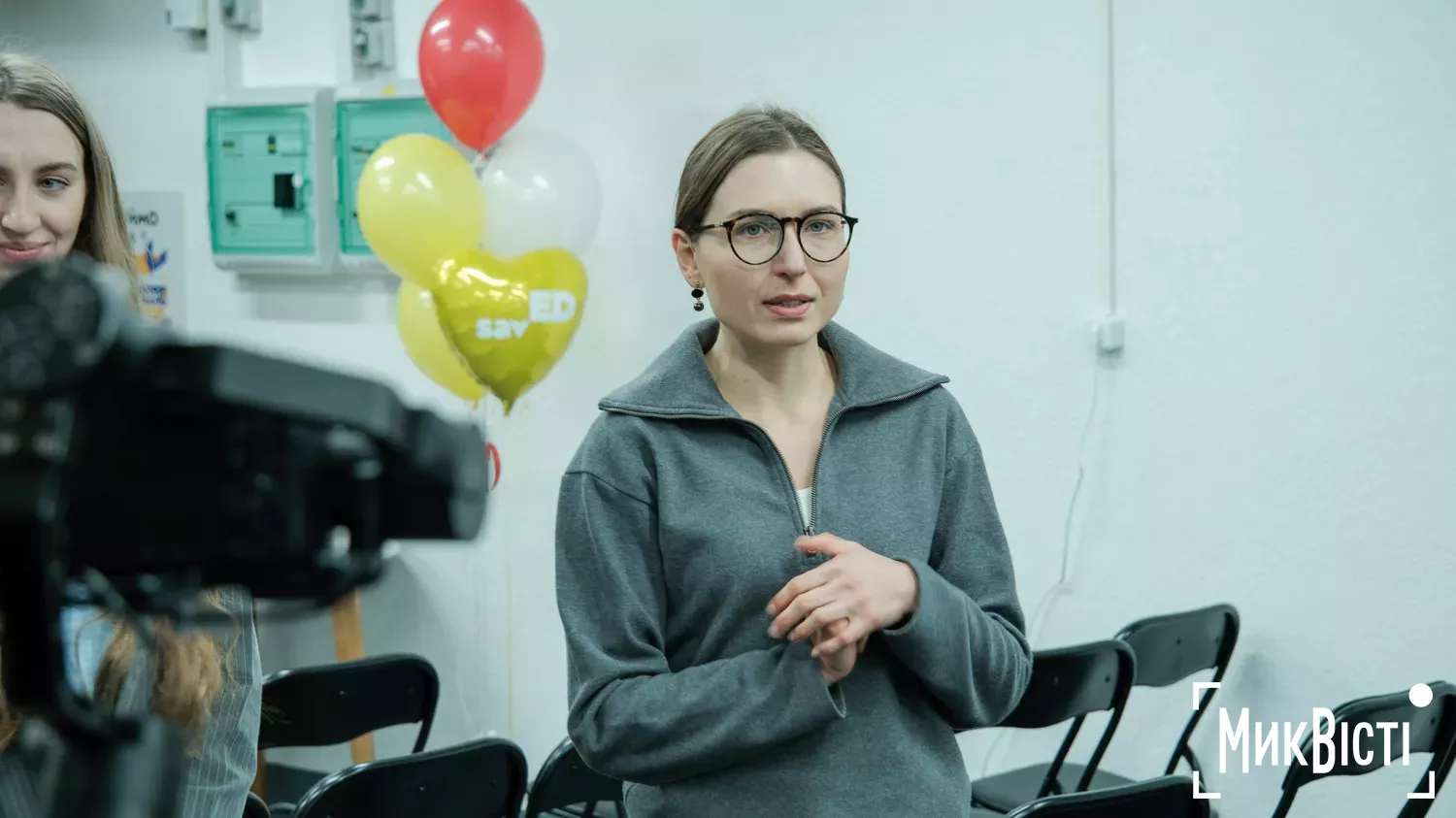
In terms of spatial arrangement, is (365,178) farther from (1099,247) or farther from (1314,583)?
(1314,583)

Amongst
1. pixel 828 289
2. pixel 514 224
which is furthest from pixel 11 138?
pixel 514 224

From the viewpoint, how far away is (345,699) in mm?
2615

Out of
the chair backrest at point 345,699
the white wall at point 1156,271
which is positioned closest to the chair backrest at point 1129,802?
the white wall at point 1156,271

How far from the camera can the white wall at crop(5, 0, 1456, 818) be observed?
276 centimetres

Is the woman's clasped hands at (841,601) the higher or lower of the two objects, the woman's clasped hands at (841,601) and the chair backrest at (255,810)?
the higher

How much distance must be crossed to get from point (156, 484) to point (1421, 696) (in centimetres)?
232

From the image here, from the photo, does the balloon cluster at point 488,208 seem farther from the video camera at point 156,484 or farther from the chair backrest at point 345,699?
the video camera at point 156,484

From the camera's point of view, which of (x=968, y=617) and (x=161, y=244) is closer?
(x=968, y=617)

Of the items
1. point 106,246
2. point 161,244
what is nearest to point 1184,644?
point 106,246

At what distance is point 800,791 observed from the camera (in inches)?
51.2

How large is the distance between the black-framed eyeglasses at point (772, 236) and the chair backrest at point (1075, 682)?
4.42ft

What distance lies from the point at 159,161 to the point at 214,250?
45 cm

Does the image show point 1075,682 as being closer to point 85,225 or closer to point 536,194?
point 536,194

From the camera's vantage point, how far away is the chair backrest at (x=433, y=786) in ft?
6.47
